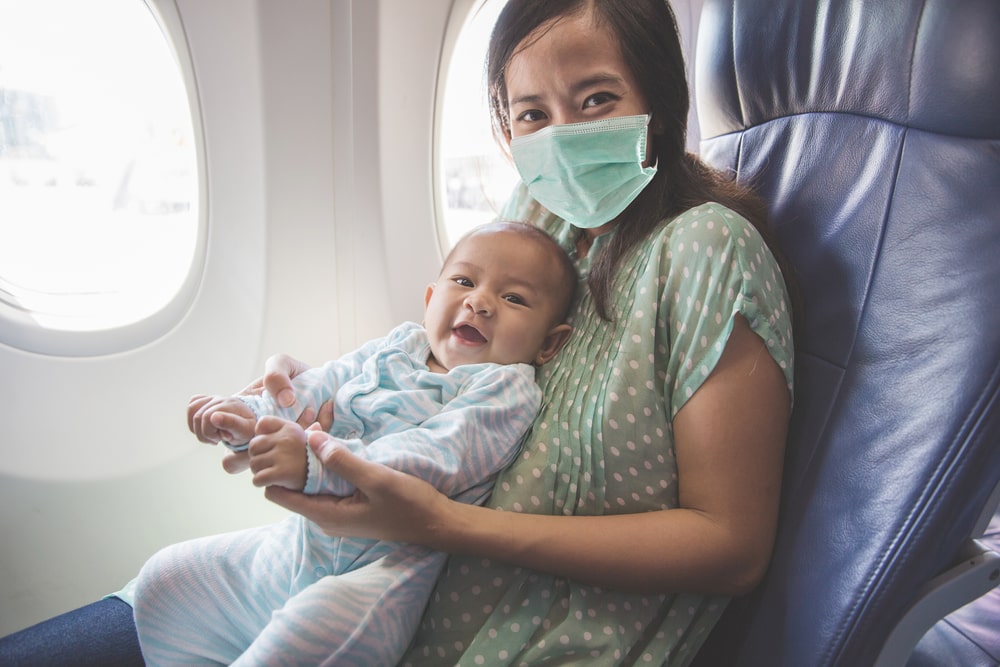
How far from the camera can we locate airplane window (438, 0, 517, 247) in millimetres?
2369

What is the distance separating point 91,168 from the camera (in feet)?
7.07

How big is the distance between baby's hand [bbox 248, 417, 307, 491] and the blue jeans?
59 centimetres

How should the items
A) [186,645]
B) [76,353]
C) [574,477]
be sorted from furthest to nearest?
[76,353]
[186,645]
[574,477]

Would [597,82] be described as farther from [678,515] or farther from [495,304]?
[678,515]

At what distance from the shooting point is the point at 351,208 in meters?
2.23

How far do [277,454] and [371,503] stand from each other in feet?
0.52

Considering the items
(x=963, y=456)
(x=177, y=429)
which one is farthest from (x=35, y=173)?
(x=963, y=456)

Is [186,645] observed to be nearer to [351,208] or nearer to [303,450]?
[303,450]

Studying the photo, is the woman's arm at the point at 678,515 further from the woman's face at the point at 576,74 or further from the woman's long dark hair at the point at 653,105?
the woman's face at the point at 576,74

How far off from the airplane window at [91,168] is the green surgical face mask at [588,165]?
1.22 metres

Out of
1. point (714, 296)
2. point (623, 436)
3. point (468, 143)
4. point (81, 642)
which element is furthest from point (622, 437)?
point (468, 143)

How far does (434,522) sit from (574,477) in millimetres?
250

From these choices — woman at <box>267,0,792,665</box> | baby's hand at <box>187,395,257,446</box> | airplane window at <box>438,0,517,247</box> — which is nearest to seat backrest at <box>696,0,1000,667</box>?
woman at <box>267,0,792,665</box>

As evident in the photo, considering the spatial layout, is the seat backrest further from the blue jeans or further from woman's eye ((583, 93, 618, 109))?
the blue jeans
